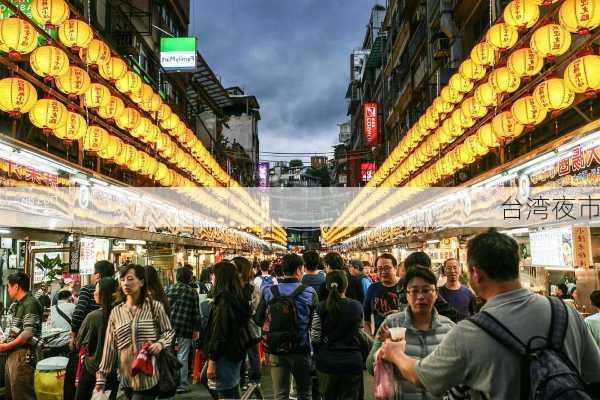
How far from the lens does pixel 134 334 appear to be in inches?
205

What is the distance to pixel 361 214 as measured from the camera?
46469 mm

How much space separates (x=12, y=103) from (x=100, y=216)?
4165mm

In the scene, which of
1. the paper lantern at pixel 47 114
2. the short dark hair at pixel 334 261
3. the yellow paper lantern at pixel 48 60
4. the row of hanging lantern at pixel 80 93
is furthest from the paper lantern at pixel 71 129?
the short dark hair at pixel 334 261

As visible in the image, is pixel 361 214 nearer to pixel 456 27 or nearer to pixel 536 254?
pixel 456 27

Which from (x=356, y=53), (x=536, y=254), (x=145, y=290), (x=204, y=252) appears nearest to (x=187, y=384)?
(x=145, y=290)

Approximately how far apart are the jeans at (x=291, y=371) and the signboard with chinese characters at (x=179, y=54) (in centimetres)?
2355

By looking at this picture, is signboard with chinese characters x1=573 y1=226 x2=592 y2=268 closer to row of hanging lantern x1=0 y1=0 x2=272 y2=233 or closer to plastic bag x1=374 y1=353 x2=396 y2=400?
plastic bag x1=374 y1=353 x2=396 y2=400

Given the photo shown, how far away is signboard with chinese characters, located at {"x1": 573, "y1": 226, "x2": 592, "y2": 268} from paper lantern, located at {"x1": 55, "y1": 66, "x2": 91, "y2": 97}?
1001 cm

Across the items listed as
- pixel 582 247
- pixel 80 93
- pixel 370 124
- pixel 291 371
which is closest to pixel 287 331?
pixel 291 371

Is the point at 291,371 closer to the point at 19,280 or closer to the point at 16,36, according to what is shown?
the point at 19,280

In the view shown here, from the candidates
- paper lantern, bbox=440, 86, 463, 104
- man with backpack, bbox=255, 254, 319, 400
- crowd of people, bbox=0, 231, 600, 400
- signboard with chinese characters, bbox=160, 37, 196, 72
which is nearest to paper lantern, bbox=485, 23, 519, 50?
paper lantern, bbox=440, 86, 463, 104

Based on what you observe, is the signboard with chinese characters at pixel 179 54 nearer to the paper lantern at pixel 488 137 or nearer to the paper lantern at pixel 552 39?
the paper lantern at pixel 488 137

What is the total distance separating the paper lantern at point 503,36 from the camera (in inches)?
450

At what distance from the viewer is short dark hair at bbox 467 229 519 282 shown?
2.67m
